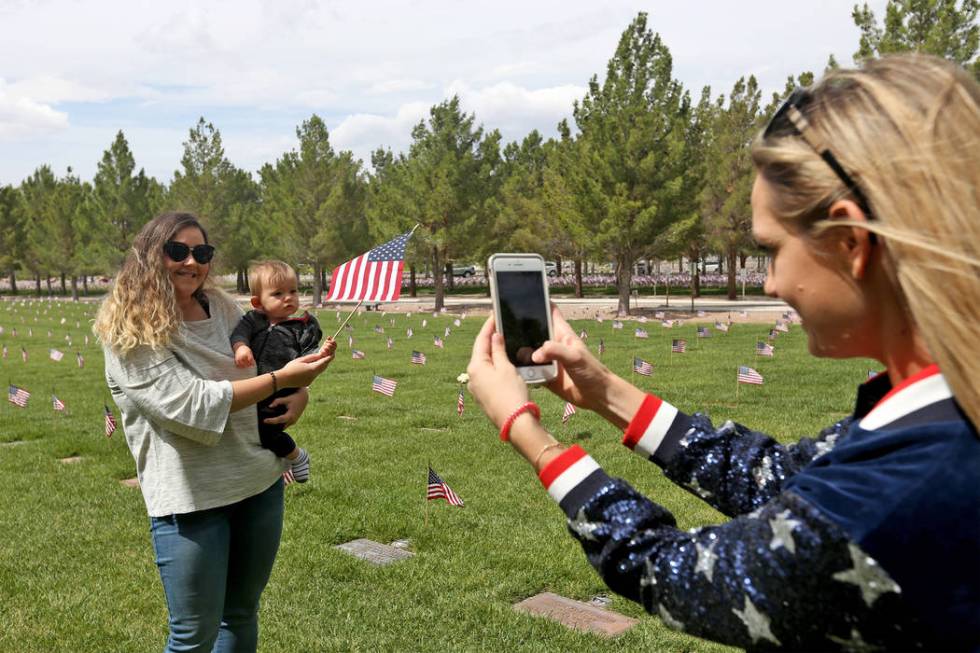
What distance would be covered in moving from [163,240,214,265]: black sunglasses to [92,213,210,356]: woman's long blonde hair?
3cm

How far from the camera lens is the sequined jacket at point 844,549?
1027mm

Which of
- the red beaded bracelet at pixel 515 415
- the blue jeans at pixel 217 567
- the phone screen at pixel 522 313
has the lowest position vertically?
the blue jeans at pixel 217 567

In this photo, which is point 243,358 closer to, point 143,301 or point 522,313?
point 143,301

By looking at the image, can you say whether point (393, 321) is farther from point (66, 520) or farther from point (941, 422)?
point (941, 422)

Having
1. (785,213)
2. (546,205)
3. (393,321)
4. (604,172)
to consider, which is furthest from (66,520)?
(546,205)

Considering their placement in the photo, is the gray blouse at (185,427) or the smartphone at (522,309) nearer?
the smartphone at (522,309)

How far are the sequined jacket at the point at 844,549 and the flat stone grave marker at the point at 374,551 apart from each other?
4305mm

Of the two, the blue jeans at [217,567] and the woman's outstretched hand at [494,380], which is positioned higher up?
the woman's outstretched hand at [494,380]

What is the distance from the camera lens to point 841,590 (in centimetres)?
106

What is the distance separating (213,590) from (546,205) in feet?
117

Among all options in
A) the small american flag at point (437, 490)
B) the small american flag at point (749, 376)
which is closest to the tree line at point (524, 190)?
the small american flag at point (749, 376)

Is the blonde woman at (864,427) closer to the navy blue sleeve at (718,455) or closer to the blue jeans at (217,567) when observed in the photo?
the navy blue sleeve at (718,455)

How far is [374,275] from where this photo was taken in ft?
14.5

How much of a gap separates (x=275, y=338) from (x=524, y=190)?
43.1m
